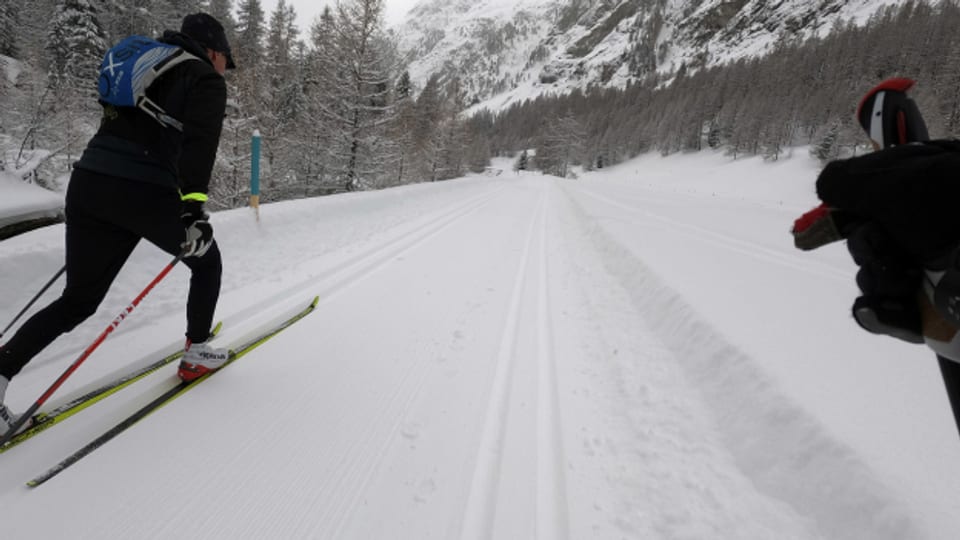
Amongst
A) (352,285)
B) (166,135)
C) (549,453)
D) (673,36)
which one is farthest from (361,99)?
(673,36)

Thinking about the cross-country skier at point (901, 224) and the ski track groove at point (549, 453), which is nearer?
the cross-country skier at point (901, 224)

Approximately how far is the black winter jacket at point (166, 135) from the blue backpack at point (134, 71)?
0.05m

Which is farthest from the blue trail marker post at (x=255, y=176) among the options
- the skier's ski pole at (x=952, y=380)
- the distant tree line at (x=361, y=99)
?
the skier's ski pole at (x=952, y=380)

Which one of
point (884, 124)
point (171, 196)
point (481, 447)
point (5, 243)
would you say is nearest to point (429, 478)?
point (481, 447)

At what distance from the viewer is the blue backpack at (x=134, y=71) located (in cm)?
199

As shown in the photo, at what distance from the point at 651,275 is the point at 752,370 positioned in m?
2.59

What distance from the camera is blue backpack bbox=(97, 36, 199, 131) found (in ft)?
6.53

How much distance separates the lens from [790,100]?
178 feet

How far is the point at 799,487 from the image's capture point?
1.95 metres

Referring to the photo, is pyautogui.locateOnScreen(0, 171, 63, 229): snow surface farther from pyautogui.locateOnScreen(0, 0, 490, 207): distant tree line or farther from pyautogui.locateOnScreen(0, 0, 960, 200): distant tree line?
pyautogui.locateOnScreen(0, 0, 490, 207): distant tree line

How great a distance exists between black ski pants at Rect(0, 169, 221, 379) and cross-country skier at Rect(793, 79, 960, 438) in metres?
3.02

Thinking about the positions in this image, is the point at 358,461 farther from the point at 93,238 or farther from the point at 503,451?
the point at 93,238

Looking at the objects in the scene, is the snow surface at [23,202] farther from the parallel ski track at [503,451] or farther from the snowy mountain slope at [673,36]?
the snowy mountain slope at [673,36]

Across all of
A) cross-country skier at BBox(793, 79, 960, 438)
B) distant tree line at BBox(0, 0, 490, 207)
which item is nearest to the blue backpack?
cross-country skier at BBox(793, 79, 960, 438)
